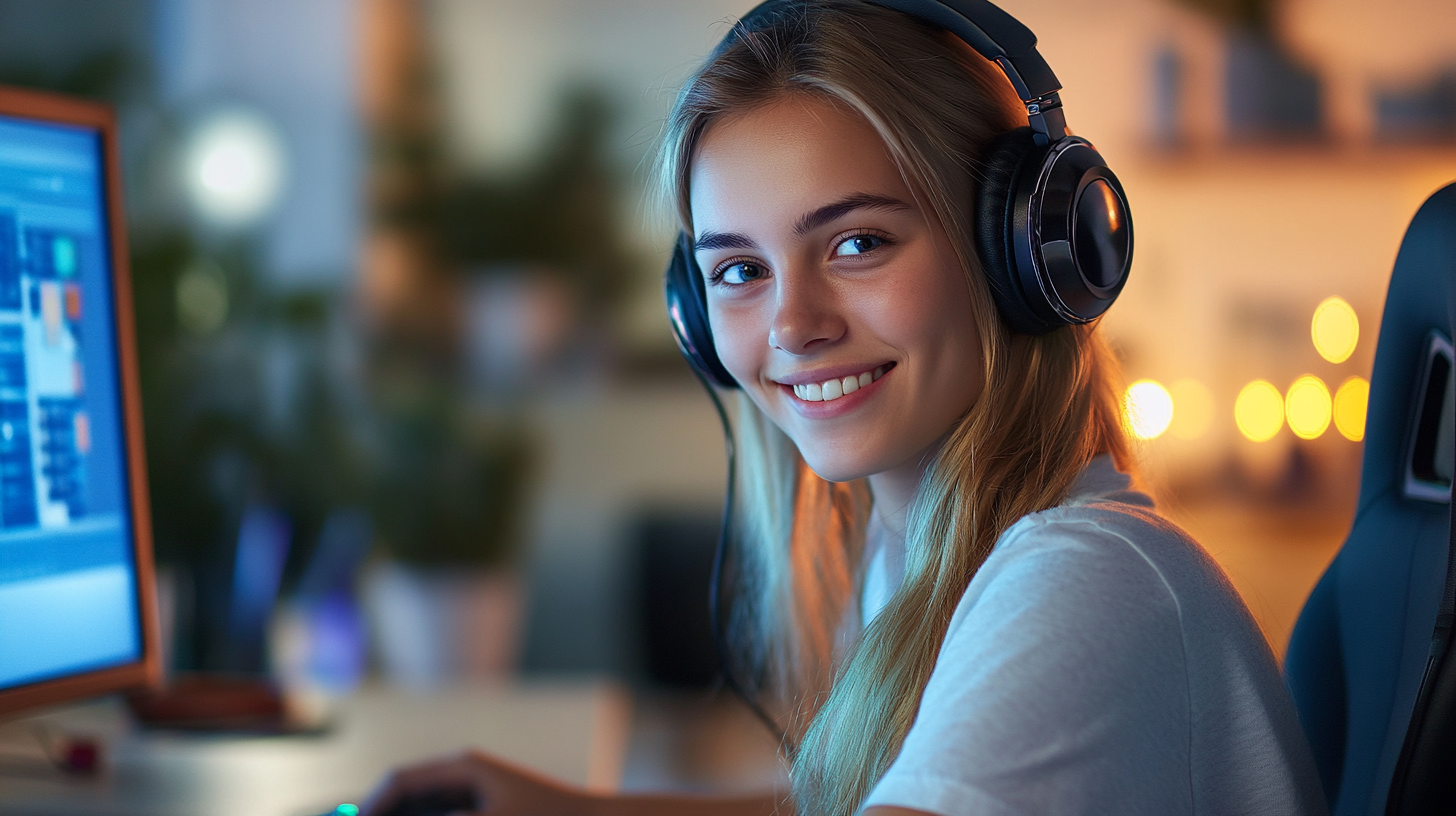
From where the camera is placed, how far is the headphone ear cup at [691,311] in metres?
0.97

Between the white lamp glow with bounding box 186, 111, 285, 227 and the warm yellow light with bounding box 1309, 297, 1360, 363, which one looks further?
the warm yellow light with bounding box 1309, 297, 1360, 363

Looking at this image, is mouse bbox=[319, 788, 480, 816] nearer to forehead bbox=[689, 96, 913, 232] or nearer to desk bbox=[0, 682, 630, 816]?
desk bbox=[0, 682, 630, 816]

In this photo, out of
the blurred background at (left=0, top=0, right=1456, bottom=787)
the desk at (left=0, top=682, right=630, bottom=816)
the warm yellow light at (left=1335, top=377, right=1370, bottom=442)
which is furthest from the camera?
the warm yellow light at (left=1335, top=377, right=1370, bottom=442)

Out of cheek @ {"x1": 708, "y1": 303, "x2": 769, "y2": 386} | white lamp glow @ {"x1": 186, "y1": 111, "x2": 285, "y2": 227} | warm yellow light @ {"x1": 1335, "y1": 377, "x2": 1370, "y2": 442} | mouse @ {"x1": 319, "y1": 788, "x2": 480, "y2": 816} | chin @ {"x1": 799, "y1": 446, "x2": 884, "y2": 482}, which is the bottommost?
mouse @ {"x1": 319, "y1": 788, "x2": 480, "y2": 816}

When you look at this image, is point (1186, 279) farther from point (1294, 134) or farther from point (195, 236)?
point (195, 236)

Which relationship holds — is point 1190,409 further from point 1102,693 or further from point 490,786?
point 1102,693

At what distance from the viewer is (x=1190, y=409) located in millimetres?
3229

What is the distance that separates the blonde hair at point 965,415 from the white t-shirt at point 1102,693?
94mm

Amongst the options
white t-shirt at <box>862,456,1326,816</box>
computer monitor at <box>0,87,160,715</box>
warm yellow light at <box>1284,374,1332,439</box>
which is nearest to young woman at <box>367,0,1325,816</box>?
white t-shirt at <box>862,456,1326,816</box>

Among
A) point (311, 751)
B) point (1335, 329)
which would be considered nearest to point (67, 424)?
point (311, 751)

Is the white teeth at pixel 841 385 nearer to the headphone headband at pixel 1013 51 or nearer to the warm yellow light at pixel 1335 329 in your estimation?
the headphone headband at pixel 1013 51

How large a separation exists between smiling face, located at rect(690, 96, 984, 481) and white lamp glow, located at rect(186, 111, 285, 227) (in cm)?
257

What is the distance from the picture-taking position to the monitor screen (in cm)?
92

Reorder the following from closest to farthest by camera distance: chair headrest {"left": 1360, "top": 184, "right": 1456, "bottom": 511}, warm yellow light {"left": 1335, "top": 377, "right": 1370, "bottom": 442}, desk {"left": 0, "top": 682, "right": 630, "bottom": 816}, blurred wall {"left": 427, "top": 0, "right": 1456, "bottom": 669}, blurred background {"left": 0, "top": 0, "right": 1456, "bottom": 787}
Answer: chair headrest {"left": 1360, "top": 184, "right": 1456, "bottom": 511}, desk {"left": 0, "top": 682, "right": 630, "bottom": 816}, blurred background {"left": 0, "top": 0, "right": 1456, "bottom": 787}, blurred wall {"left": 427, "top": 0, "right": 1456, "bottom": 669}, warm yellow light {"left": 1335, "top": 377, "right": 1370, "bottom": 442}
